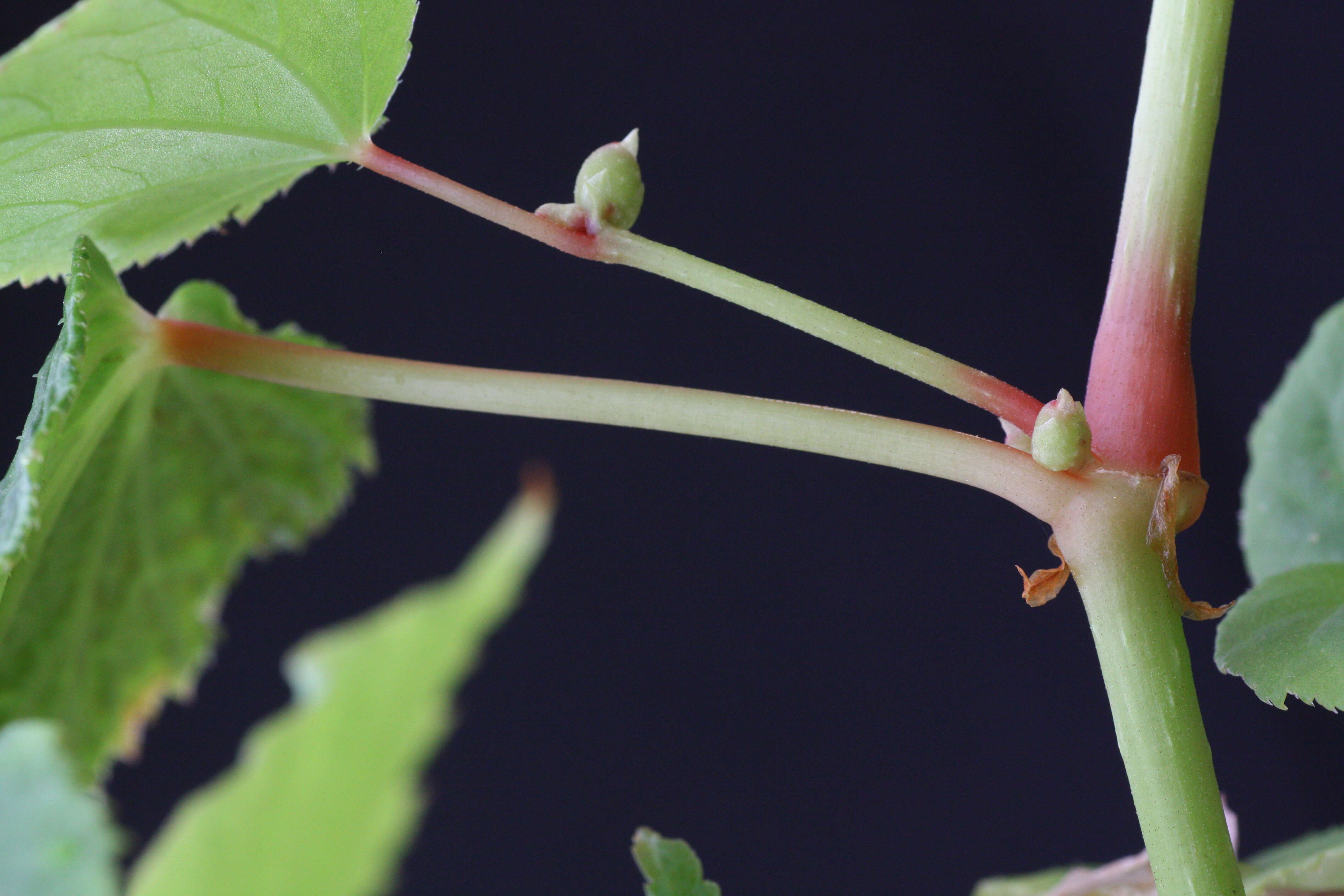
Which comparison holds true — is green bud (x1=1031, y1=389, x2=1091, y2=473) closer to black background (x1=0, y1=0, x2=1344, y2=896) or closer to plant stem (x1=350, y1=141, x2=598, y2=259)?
plant stem (x1=350, y1=141, x2=598, y2=259)

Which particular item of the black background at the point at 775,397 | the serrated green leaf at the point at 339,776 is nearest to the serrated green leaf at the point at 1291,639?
the serrated green leaf at the point at 339,776

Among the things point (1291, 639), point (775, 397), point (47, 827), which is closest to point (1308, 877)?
point (1291, 639)

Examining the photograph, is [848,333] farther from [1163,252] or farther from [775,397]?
[775,397]

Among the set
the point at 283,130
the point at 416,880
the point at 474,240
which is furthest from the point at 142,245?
the point at 416,880

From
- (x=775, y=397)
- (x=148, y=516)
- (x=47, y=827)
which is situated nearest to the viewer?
(x=47, y=827)

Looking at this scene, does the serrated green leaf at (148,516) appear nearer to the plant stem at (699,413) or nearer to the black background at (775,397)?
the plant stem at (699,413)

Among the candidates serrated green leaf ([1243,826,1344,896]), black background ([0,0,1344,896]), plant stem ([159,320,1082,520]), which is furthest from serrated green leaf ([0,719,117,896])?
black background ([0,0,1344,896])

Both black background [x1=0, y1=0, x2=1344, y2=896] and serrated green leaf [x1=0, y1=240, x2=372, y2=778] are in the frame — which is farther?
black background [x1=0, y1=0, x2=1344, y2=896]
